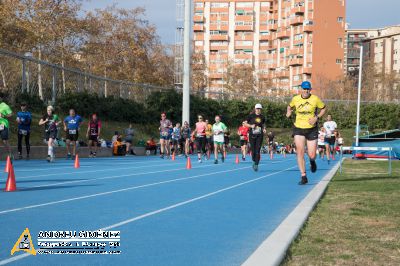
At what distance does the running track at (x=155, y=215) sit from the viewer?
17.7 feet

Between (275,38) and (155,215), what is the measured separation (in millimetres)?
118128

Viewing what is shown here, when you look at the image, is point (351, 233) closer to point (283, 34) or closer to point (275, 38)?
point (283, 34)

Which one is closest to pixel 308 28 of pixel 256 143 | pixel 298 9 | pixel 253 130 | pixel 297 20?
pixel 297 20

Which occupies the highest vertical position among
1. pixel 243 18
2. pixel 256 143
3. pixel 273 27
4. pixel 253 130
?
pixel 243 18

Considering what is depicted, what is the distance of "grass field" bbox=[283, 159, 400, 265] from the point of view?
5.21 m

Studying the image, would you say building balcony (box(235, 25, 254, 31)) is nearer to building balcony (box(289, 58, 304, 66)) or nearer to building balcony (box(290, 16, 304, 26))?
building balcony (box(290, 16, 304, 26))

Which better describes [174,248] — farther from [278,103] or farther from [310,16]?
[310,16]

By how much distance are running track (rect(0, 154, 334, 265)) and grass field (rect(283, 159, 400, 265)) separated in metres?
0.47

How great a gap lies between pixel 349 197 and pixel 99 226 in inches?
194

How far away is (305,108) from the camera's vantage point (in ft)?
41.5

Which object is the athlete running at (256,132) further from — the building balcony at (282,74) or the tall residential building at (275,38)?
the building balcony at (282,74)

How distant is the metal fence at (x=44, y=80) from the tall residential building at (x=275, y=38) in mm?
54901

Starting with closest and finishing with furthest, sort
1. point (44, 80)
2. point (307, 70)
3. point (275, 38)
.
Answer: point (44, 80) → point (307, 70) → point (275, 38)

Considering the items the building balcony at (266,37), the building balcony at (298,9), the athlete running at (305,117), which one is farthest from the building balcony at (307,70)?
the athlete running at (305,117)
